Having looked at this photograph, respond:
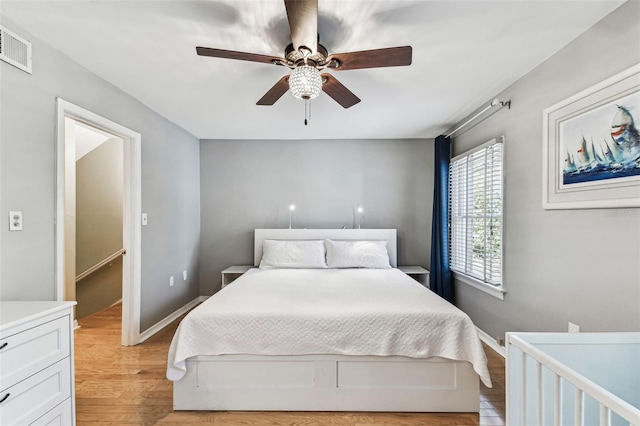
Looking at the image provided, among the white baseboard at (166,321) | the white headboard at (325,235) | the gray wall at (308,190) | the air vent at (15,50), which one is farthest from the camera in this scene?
the gray wall at (308,190)

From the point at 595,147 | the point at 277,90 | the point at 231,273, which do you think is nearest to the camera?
the point at 595,147

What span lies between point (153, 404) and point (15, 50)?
2327 mm

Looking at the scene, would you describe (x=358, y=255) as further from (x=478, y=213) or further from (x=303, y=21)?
(x=303, y=21)

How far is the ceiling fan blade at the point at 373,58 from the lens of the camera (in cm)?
157

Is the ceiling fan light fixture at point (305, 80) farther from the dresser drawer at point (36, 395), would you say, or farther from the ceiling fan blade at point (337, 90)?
the dresser drawer at point (36, 395)

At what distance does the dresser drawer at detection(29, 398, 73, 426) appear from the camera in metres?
1.39

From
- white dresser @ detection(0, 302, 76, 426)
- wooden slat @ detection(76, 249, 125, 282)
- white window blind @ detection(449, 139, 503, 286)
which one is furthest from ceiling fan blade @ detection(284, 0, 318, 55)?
wooden slat @ detection(76, 249, 125, 282)

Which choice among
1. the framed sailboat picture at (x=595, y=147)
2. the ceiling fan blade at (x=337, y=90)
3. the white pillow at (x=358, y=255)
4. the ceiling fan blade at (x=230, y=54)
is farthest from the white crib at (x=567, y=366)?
the white pillow at (x=358, y=255)

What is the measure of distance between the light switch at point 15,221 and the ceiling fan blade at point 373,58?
202cm

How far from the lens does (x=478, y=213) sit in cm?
304

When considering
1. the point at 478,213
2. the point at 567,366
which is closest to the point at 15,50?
the point at 567,366

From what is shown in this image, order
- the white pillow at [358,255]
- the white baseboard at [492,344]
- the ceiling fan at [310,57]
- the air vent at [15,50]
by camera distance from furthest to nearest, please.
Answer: the white pillow at [358,255] < the white baseboard at [492,344] < the air vent at [15,50] < the ceiling fan at [310,57]

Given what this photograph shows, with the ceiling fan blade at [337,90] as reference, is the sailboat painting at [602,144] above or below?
below

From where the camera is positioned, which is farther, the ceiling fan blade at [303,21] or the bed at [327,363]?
the bed at [327,363]
